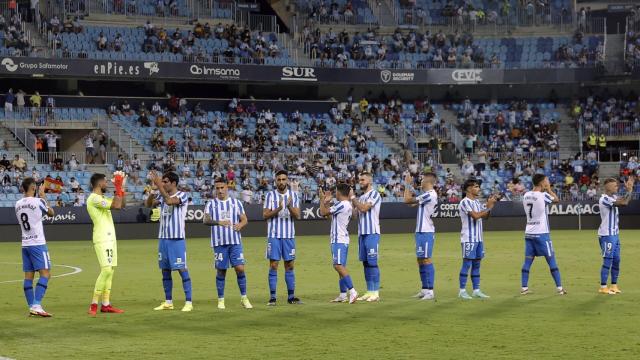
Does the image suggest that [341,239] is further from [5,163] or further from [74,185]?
[5,163]

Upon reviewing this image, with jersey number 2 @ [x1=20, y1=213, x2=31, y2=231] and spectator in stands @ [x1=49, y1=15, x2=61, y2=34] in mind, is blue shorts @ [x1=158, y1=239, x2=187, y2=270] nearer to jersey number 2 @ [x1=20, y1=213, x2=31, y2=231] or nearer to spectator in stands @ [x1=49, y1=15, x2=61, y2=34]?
jersey number 2 @ [x1=20, y1=213, x2=31, y2=231]

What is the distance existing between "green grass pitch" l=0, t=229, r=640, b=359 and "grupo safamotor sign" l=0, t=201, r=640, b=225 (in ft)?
53.9

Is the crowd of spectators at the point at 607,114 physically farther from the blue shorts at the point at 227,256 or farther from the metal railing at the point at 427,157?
the blue shorts at the point at 227,256

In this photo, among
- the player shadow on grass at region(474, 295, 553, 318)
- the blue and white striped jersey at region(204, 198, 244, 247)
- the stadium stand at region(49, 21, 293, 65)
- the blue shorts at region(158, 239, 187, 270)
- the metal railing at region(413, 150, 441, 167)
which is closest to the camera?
the player shadow on grass at region(474, 295, 553, 318)

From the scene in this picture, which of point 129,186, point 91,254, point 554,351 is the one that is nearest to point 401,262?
point 91,254

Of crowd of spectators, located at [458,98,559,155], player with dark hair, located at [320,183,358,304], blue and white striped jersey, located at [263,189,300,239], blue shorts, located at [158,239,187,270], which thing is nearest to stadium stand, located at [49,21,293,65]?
crowd of spectators, located at [458,98,559,155]

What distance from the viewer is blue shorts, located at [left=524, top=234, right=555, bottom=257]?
20.3 m

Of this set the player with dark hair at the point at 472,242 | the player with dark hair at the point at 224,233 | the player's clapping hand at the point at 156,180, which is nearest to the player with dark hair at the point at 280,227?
the player with dark hair at the point at 224,233

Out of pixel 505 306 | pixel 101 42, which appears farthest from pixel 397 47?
pixel 505 306

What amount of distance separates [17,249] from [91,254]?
180 inches

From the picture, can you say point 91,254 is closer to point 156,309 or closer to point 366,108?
point 156,309

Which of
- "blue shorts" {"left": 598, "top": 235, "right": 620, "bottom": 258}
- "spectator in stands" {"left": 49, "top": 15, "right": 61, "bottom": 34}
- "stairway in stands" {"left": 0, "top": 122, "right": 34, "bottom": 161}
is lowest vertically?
"blue shorts" {"left": 598, "top": 235, "right": 620, "bottom": 258}

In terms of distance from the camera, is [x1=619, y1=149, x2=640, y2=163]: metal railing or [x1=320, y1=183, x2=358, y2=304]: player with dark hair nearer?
[x1=320, y1=183, x2=358, y2=304]: player with dark hair

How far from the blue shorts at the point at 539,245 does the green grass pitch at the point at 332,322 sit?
0.80 meters
